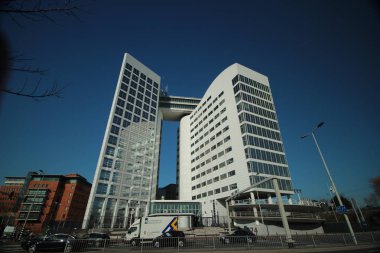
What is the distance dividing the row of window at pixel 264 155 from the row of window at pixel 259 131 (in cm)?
522

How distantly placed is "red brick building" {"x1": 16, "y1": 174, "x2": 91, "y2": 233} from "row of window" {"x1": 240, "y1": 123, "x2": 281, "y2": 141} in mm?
69942

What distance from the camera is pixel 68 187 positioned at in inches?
3460

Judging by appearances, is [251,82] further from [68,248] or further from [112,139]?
[68,248]

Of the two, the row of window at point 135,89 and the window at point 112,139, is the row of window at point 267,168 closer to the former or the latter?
the window at point 112,139

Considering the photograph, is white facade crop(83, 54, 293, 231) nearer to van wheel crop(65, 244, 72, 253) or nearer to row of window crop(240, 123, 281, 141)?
row of window crop(240, 123, 281, 141)

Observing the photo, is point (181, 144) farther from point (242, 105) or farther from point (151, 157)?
point (242, 105)

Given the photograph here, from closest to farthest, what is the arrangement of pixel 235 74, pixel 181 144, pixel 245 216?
1. pixel 245 216
2. pixel 235 74
3. pixel 181 144

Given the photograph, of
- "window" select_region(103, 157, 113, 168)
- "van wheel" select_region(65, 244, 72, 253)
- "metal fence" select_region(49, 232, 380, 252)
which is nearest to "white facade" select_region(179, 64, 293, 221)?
"metal fence" select_region(49, 232, 380, 252)

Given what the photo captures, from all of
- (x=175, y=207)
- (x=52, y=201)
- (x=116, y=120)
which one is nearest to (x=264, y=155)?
(x=175, y=207)

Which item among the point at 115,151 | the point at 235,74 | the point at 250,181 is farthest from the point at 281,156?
the point at 115,151

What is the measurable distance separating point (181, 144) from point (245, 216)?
47984 millimetres

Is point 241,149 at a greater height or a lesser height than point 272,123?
lesser

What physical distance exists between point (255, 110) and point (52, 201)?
91673 millimetres

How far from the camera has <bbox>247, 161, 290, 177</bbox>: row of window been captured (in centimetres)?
4532
